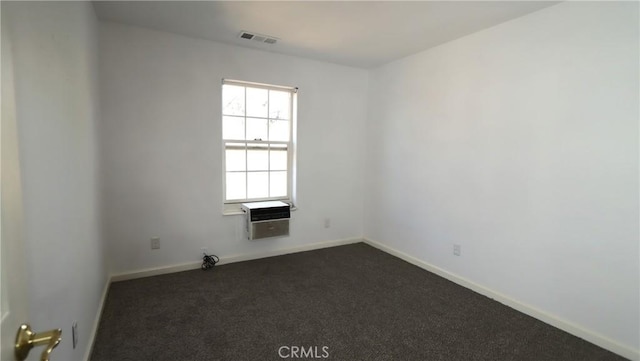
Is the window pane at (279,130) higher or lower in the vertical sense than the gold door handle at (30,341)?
higher

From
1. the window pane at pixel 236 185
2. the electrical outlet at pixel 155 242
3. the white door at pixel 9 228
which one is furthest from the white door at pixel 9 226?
the window pane at pixel 236 185

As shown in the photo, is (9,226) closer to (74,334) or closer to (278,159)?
(74,334)

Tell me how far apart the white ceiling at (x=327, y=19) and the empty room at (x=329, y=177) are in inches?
1.1

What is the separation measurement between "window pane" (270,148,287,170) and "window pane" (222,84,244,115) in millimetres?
630

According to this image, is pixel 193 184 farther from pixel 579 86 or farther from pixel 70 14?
pixel 579 86

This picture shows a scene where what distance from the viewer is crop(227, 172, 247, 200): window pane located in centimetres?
373

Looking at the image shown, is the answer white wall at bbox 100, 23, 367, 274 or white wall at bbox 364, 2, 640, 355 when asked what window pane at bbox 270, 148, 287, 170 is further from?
white wall at bbox 364, 2, 640, 355

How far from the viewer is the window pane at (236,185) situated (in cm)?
373

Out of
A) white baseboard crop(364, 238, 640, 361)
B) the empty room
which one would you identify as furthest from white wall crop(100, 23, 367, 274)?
white baseboard crop(364, 238, 640, 361)

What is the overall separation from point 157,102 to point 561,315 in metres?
4.09

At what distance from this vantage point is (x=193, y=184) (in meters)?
3.44

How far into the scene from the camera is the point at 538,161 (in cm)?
259

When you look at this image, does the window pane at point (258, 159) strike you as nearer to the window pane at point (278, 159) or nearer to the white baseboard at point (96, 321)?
the window pane at point (278, 159)

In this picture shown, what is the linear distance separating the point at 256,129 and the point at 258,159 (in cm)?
37
